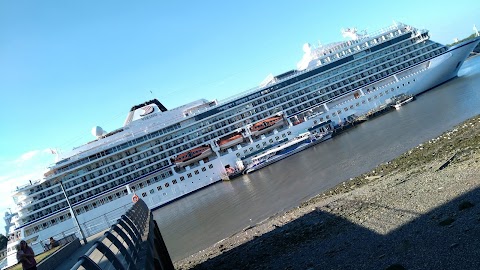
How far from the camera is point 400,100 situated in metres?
67.2

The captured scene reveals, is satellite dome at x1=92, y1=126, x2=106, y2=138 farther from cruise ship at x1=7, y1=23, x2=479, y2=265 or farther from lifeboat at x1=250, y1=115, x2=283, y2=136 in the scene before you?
lifeboat at x1=250, y1=115, x2=283, y2=136

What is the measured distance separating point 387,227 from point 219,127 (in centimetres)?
5367

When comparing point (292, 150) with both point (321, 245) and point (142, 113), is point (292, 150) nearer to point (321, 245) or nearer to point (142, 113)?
point (142, 113)

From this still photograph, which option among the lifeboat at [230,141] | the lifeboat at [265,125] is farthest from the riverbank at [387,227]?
the lifeboat at [265,125]

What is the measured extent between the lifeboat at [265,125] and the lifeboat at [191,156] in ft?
26.4

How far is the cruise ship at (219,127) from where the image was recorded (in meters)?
57.0

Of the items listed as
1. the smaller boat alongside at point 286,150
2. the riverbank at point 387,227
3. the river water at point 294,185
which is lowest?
the river water at point 294,185

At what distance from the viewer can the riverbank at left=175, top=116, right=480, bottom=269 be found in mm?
9641

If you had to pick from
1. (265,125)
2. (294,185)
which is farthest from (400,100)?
(294,185)

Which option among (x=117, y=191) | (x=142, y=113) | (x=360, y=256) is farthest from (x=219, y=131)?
(x=360, y=256)

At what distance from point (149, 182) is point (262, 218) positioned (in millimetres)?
37336

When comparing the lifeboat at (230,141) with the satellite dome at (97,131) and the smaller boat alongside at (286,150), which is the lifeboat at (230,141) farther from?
the satellite dome at (97,131)

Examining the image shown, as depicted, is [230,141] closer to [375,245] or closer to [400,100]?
[400,100]

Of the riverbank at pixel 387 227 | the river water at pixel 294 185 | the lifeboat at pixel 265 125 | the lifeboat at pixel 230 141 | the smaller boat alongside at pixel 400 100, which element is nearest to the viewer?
the riverbank at pixel 387 227
